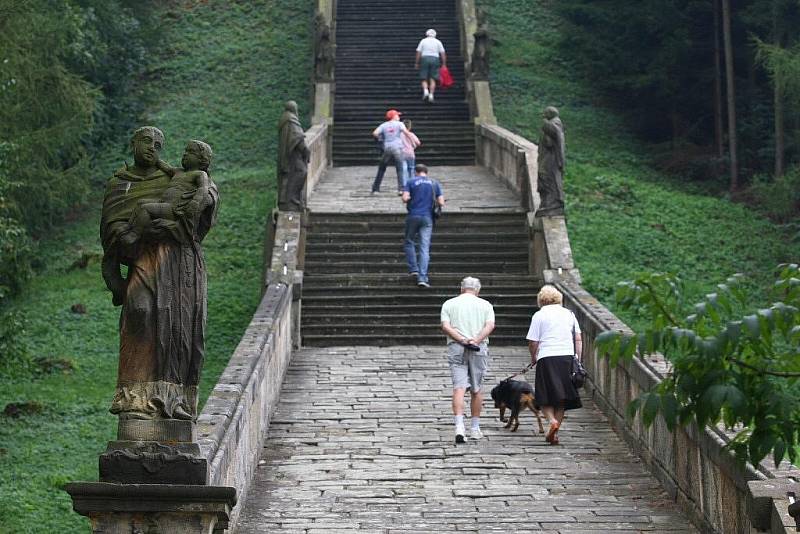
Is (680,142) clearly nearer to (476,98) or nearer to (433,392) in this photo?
(476,98)

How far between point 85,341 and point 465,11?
716 inches

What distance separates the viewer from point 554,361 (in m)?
13.5

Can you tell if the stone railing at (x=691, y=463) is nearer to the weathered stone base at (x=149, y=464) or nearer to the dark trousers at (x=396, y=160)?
the weathered stone base at (x=149, y=464)

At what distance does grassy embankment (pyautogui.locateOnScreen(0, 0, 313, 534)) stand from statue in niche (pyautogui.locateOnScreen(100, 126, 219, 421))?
650 centimetres

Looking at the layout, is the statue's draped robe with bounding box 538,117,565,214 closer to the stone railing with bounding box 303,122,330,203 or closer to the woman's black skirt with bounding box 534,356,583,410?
the stone railing with bounding box 303,122,330,203

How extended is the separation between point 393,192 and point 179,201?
17443 mm

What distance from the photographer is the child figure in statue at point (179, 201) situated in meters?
8.74

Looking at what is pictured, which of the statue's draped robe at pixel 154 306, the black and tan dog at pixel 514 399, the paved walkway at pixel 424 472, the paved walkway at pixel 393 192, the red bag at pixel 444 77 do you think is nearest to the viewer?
the statue's draped robe at pixel 154 306

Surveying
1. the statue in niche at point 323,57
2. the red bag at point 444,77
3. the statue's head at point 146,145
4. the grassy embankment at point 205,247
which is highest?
the statue's head at point 146,145

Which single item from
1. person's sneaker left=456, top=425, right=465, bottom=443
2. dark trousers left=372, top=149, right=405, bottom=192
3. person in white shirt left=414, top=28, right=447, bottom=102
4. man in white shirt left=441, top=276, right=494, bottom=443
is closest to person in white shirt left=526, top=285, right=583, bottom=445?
man in white shirt left=441, top=276, right=494, bottom=443

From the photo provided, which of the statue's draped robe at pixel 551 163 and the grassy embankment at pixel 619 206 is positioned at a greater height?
the statue's draped robe at pixel 551 163

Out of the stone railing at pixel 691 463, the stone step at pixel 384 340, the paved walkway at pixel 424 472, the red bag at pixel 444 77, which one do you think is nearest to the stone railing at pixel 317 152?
the red bag at pixel 444 77

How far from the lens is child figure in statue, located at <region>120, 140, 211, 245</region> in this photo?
344 inches

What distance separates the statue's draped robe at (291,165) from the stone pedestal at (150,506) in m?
13.0
